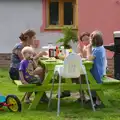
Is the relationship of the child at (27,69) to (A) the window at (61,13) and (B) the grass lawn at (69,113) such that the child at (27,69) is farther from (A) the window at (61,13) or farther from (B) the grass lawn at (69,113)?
(A) the window at (61,13)

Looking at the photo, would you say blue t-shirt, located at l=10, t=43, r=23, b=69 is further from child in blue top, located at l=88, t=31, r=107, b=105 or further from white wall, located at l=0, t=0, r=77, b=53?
white wall, located at l=0, t=0, r=77, b=53

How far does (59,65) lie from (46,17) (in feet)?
32.5

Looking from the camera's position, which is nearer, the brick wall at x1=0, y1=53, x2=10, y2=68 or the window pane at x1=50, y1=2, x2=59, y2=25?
the brick wall at x1=0, y1=53, x2=10, y2=68

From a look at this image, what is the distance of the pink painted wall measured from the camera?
1480 cm

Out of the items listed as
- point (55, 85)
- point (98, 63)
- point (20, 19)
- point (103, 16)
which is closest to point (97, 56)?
point (98, 63)

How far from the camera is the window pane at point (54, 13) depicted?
17953 millimetres

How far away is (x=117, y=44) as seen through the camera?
1040cm

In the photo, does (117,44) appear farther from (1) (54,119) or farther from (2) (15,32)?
(2) (15,32)

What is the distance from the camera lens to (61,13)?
1803 centimetres

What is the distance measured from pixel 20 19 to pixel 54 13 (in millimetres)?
1370

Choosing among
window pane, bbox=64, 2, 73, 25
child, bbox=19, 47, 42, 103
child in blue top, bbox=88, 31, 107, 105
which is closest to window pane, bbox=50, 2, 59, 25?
window pane, bbox=64, 2, 73, 25

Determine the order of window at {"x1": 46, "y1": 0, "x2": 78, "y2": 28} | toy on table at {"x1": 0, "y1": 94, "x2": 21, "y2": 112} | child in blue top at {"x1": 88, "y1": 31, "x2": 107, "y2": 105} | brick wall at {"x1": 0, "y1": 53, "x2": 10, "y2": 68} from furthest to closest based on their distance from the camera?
window at {"x1": 46, "y1": 0, "x2": 78, "y2": 28} → brick wall at {"x1": 0, "y1": 53, "x2": 10, "y2": 68} → child in blue top at {"x1": 88, "y1": 31, "x2": 107, "y2": 105} → toy on table at {"x1": 0, "y1": 94, "x2": 21, "y2": 112}

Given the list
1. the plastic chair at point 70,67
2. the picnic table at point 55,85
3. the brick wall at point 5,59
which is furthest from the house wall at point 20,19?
the plastic chair at point 70,67

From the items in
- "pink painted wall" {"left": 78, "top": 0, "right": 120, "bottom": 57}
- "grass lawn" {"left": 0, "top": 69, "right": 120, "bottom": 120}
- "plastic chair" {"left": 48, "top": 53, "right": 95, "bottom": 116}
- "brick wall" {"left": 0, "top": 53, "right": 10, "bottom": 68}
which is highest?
"pink painted wall" {"left": 78, "top": 0, "right": 120, "bottom": 57}
